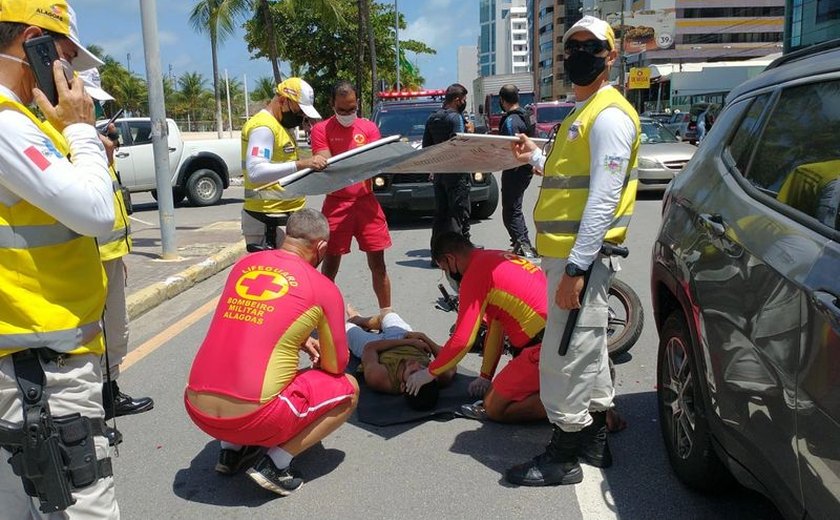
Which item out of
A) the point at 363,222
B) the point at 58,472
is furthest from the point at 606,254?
the point at 363,222

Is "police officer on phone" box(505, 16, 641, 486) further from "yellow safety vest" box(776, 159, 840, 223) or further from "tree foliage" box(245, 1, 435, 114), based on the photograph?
"tree foliage" box(245, 1, 435, 114)

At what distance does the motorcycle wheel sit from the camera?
191 inches

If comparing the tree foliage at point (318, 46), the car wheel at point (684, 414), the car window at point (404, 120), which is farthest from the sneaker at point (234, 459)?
the tree foliage at point (318, 46)

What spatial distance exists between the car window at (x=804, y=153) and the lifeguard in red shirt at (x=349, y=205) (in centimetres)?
324

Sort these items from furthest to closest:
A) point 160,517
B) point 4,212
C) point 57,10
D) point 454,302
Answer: point 454,302 → point 160,517 → point 57,10 → point 4,212

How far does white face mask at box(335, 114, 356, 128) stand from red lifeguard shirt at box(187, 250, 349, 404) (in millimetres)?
2505

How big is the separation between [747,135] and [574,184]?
2.51 feet

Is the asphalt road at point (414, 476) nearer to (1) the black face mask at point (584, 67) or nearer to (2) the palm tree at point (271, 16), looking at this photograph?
(1) the black face mask at point (584, 67)

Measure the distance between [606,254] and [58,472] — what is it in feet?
7.18

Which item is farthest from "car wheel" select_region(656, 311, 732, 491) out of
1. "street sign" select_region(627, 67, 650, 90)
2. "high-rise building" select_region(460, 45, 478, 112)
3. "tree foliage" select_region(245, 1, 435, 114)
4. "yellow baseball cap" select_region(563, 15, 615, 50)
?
"high-rise building" select_region(460, 45, 478, 112)

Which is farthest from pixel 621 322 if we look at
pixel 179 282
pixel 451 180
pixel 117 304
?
pixel 179 282

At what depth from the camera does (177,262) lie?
8.52m

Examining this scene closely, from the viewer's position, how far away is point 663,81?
63594 millimetres

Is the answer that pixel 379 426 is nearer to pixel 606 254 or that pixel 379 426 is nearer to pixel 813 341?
pixel 606 254
